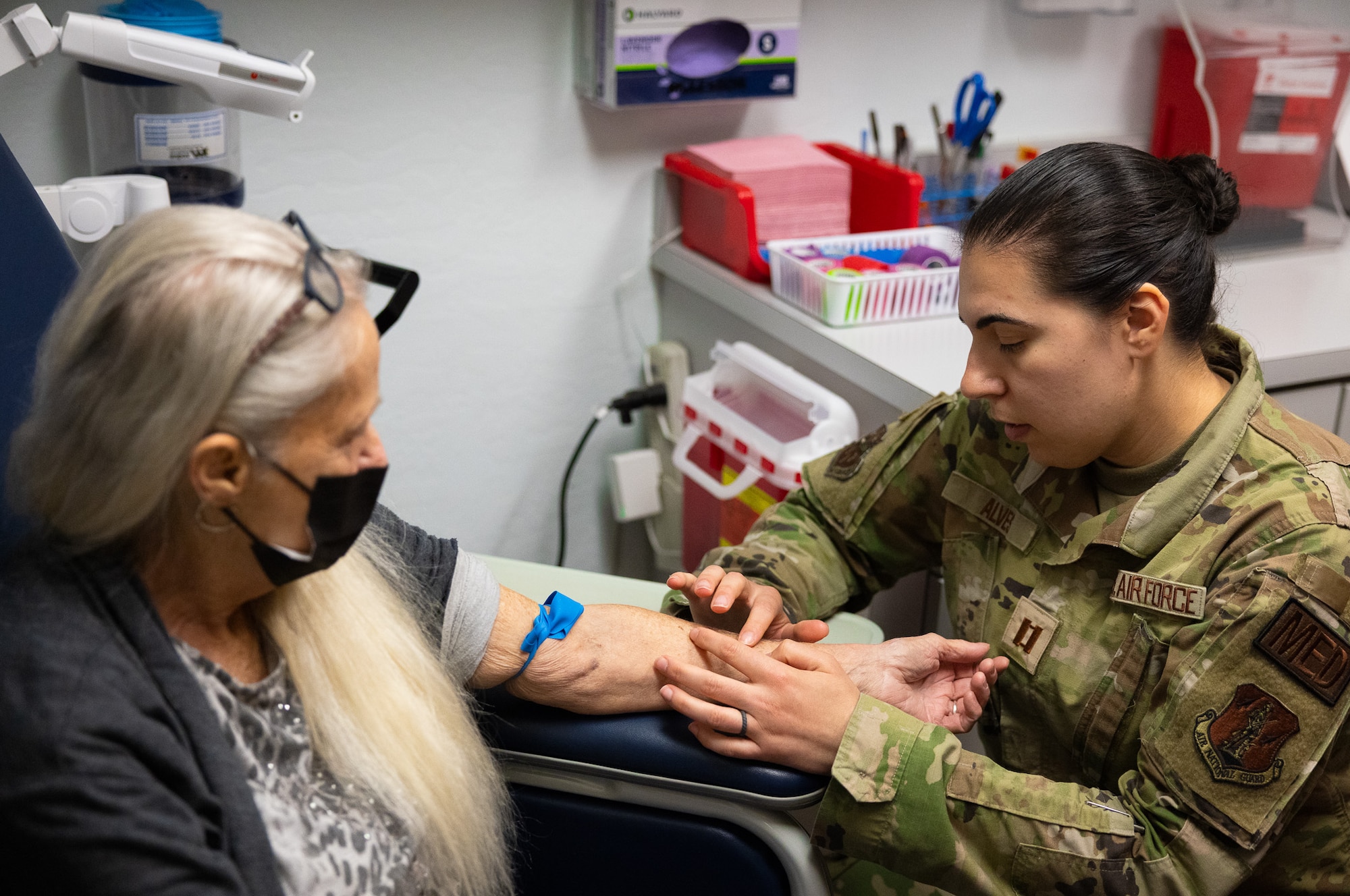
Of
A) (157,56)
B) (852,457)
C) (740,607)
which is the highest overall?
(157,56)

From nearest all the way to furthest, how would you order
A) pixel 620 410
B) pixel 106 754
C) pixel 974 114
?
pixel 106 754 < pixel 974 114 < pixel 620 410

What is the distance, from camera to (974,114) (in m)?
2.18

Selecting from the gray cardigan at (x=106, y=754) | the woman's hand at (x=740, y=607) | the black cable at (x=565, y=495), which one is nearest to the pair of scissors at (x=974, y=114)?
the black cable at (x=565, y=495)

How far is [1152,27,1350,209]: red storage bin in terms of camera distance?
2.24 metres

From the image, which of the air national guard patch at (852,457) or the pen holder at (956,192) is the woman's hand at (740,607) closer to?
the air national guard patch at (852,457)

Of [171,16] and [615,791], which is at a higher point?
[171,16]

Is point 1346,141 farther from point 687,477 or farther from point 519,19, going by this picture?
point 519,19

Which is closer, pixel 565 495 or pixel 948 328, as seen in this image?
pixel 948 328

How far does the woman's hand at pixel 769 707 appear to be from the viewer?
116 cm

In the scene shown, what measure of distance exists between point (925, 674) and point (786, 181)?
1.02 m

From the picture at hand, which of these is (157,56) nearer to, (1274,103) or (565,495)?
(565,495)

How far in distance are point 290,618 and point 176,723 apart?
0.18 m

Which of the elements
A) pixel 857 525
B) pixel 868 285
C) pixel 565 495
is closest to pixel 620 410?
pixel 565 495

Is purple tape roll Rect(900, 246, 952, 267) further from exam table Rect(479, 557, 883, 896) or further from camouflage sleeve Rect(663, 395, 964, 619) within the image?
exam table Rect(479, 557, 883, 896)
